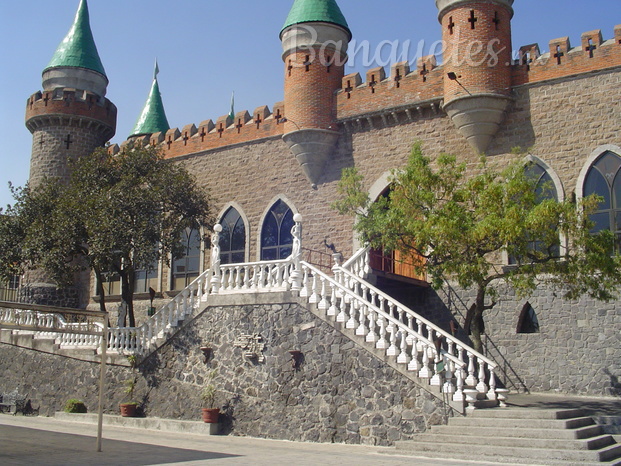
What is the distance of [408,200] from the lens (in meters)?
14.9

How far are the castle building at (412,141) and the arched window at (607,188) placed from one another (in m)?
0.03

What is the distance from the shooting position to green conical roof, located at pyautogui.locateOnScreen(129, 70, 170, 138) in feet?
106

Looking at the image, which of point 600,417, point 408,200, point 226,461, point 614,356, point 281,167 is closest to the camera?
point 226,461

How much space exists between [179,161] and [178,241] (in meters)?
5.86

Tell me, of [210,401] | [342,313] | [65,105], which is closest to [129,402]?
[210,401]

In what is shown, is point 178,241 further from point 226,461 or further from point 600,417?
point 600,417

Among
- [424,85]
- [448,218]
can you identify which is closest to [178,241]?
[424,85]

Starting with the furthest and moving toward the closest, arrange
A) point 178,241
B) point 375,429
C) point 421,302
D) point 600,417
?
point 178,241 → point 421,302 → point 375,429 → point 600,417

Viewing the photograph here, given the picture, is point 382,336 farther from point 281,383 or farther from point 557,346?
point 557,346

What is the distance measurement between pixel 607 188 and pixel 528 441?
840 cm

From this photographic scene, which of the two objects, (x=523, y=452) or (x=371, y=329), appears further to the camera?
(x=371, y=329)

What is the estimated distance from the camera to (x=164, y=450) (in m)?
12.3

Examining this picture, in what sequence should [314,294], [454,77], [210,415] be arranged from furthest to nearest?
[454,77] → [210,415] → [314,294]

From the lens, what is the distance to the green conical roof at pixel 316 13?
22.1 meters
